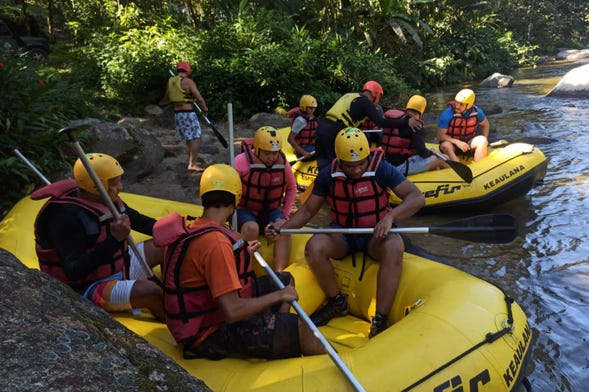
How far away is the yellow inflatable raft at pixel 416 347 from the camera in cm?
217

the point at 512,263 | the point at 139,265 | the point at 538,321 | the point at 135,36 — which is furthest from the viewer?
the point at 135,36

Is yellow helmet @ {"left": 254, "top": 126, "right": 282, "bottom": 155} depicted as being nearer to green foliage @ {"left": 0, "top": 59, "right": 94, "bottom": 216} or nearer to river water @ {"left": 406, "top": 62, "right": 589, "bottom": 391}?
river water @ {"left": 406, "top": 62, "right": 589, "bottom": 391}

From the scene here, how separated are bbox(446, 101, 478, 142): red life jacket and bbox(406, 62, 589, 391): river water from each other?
1.13 metres

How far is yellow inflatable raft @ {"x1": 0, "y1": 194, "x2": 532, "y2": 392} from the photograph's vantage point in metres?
2.17

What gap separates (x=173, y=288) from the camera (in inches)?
→ 86.5

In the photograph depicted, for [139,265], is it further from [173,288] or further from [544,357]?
[544,357]

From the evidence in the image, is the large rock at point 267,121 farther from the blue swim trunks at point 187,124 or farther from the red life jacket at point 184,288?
the red life jacket at point 184,288

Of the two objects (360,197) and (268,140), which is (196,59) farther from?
(360,197)

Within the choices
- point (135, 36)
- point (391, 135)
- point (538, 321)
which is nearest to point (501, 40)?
point (135, 36)

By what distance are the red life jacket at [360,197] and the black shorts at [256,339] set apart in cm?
113

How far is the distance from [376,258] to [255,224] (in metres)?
1.01

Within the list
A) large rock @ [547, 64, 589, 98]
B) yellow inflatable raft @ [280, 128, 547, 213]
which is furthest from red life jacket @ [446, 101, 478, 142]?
large rock @ [547, 64, 589, 98]

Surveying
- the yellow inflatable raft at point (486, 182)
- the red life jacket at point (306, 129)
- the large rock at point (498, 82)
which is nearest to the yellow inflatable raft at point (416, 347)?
the yellow inflatable raft at point (486, 182)

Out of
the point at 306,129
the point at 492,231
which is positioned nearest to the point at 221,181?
the point at 492,231
